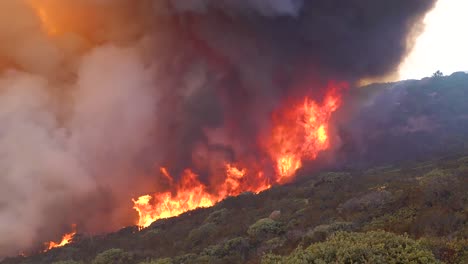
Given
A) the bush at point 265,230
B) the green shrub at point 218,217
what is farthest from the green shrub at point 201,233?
the bush at point 265,230

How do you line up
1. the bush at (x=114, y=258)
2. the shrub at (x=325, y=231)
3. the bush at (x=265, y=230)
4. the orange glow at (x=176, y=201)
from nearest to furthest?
the shrub at (x=325, y=231), the bush at (x=265, y=230), the bush at (x=114, y=258), the orange glow at (x=176, y=201)

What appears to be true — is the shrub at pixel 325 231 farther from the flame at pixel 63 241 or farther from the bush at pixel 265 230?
the flame at pixel 63 241

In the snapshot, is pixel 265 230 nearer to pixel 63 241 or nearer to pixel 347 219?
pixel 347 219

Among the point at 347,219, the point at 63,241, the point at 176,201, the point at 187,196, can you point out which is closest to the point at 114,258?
the point at 347,219

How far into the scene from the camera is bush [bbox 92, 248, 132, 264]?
85.7 feet

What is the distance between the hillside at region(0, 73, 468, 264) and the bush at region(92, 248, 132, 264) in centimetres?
8

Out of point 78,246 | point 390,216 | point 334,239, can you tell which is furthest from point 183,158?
point 334,239

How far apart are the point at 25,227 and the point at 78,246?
38.8 feet

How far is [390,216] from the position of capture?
19.1m

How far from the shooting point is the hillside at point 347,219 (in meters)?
13.0

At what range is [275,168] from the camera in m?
51.5

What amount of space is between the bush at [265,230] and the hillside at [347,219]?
0.20 ft

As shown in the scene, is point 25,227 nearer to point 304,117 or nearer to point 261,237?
point 261,237

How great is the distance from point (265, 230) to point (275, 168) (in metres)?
27.2
